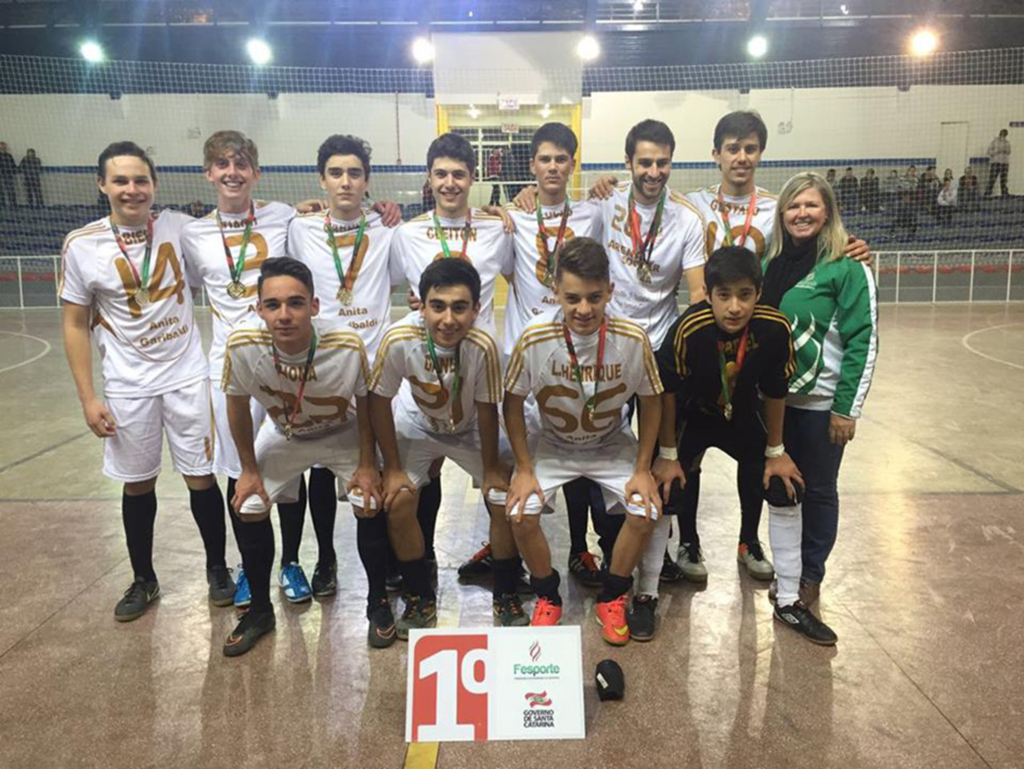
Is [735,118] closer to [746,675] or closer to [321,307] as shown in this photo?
[321,307]

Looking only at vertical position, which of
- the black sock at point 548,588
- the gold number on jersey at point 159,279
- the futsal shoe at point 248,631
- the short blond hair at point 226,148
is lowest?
the futsal shoe at point 248,631

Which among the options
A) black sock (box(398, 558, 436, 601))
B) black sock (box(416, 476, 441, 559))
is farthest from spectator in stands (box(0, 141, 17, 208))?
black sock (box(398, 558, 436, 601))

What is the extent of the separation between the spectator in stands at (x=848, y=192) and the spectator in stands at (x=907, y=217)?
0.86 m

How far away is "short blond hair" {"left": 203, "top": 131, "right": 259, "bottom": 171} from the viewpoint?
2844 mm

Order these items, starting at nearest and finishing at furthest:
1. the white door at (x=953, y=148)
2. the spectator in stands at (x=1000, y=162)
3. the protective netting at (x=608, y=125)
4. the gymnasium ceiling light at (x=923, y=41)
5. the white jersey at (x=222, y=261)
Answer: the white jersey at (x=222, y=261) → the protective netting at (x=608, y=125) → the spectator in stands at (x=1000, y=162) → the gymnasium ceiling light at (x=923, y=41) → the white door at (x=953, y=148)

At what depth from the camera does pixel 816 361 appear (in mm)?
2658

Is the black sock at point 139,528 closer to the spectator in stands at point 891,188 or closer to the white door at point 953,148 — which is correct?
the spectator in stands at point 891,188

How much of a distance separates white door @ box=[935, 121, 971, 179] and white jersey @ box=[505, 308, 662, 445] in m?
17.6

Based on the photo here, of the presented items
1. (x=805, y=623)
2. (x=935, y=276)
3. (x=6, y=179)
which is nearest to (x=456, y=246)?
(x=805, y=623)

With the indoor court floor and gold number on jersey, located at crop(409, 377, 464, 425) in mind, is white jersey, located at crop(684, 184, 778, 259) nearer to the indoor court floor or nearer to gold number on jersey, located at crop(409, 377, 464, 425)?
gold number on jersey, located at crop(409, 377, 464, 425)

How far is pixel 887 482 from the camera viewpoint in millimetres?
4270

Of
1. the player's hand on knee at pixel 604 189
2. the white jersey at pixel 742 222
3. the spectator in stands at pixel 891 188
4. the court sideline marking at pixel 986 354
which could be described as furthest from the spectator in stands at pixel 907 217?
the player's hand on knee at pixel 604 189

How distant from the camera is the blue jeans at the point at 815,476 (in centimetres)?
273

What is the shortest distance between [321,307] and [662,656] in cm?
186
